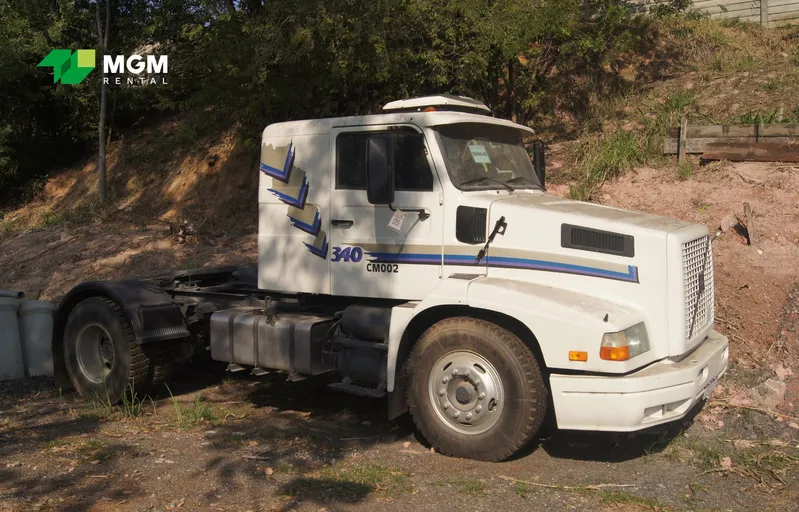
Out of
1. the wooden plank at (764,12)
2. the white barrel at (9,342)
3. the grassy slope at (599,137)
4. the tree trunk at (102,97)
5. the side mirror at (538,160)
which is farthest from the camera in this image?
the tree trunk at (102,97)

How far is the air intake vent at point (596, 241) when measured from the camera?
5723 mm

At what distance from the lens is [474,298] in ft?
19.1

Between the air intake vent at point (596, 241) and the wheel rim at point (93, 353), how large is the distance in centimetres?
472

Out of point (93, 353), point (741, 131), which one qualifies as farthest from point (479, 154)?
point (741, 131)

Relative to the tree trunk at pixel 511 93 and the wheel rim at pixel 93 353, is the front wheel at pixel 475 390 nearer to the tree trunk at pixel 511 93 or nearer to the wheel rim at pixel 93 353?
the wheel rim at pixel 93 353

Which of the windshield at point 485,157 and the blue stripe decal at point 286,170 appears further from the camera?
the blue stripe decal at point 286,170

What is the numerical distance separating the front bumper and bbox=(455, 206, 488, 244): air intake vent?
128 cm

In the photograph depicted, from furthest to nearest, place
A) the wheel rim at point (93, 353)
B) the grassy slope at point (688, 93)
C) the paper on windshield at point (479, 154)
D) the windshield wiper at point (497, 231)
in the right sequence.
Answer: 1. the grassy slope at point (688, 93)
2. the wheel rim at point (93, 353)
3. the paper on windshield at point (479, 154)
4. the windshield wiper at point (497, 231)

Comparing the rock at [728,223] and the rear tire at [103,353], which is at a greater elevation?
the rock at [728,223]

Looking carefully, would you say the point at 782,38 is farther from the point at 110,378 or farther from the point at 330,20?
the point at 110,378

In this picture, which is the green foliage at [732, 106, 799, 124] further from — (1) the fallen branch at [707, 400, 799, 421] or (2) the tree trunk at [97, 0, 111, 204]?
(2) the tree trunk at [97, 0, 111, 204]

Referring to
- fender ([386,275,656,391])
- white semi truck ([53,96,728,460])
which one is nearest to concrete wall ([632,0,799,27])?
white semi truck ([53,96,728,460])

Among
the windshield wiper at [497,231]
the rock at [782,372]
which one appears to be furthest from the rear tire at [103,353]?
the rock at [782,372]

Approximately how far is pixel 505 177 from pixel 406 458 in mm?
2496
